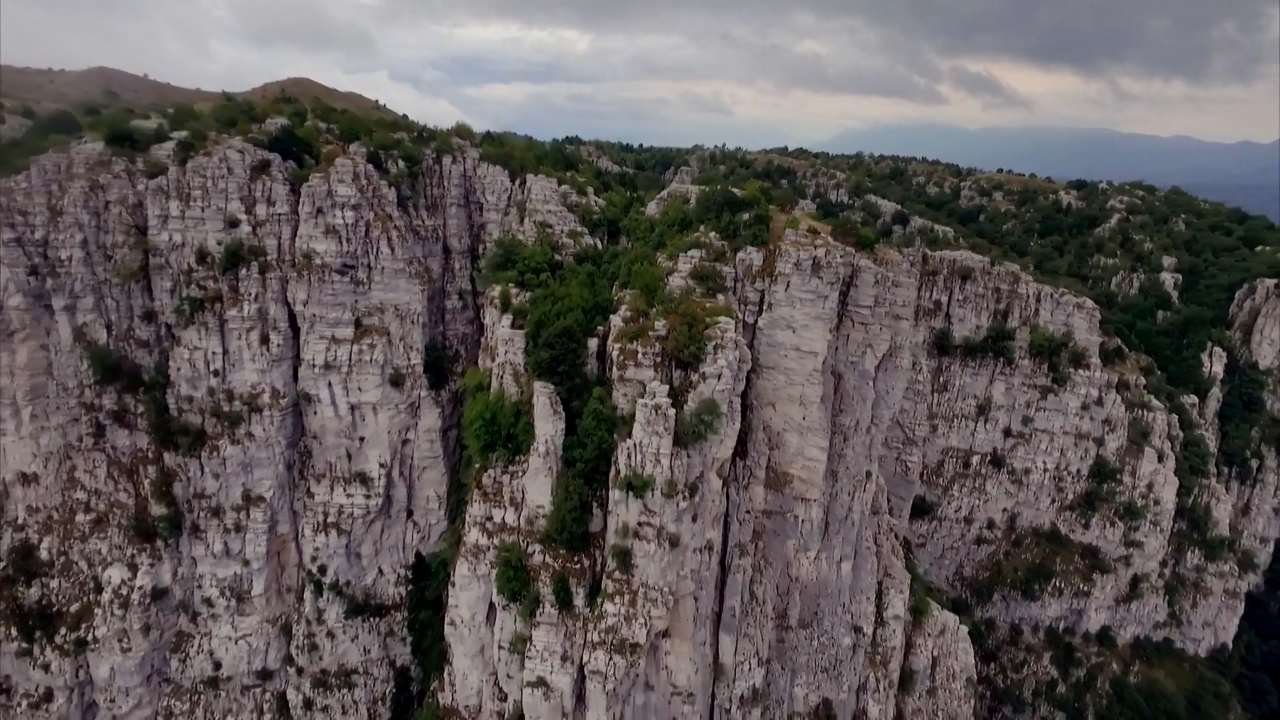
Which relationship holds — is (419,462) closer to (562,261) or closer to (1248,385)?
(562,261)

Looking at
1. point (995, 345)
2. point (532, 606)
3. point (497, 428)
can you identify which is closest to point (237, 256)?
point (497, 428)

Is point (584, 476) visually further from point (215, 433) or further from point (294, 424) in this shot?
point (215, 433)

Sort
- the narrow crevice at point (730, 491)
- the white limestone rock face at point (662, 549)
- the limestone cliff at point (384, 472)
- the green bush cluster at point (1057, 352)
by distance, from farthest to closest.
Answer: the green bush cluster at point (1057, 352) → the narrow crevice at point (730, 491) → the limestone cliff at point (384, 472) → the white limestone rock face at point (662, 549)

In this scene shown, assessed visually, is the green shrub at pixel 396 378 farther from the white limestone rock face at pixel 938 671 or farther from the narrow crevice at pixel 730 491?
the white limestone rock face at pixel 938 671

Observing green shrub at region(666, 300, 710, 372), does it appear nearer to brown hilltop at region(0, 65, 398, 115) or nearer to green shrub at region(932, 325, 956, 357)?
green shrub at region(932, 325, 956, 357)

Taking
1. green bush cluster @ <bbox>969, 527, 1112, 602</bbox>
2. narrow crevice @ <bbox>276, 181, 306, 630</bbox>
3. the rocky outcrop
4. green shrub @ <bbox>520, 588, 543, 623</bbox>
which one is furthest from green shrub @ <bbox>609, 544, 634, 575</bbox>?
green bush cluster @ <bbox>969, 527, 1112, 602</bbox>

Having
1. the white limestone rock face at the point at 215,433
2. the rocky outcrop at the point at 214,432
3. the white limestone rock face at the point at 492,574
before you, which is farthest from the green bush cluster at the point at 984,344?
the white limestone rock face at the point at 215,433
